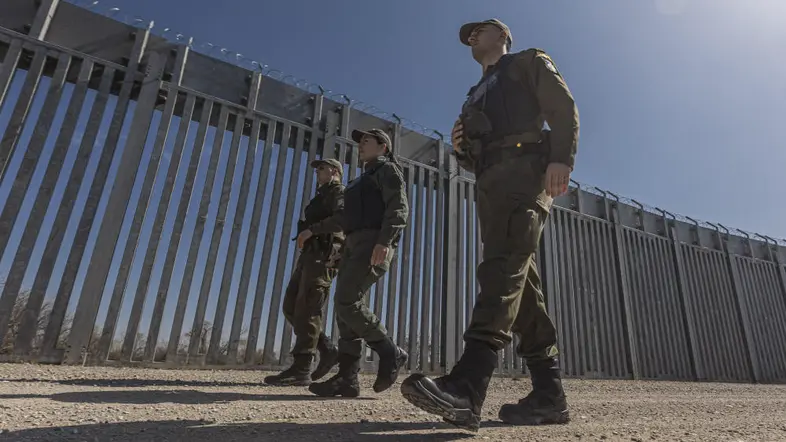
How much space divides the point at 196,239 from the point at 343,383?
2881 millimetres

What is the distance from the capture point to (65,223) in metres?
4.23

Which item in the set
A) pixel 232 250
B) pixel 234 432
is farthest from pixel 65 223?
pixel 234 432

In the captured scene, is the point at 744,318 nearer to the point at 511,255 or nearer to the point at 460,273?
the point at 460,273

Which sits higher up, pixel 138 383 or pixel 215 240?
pixel 215 240

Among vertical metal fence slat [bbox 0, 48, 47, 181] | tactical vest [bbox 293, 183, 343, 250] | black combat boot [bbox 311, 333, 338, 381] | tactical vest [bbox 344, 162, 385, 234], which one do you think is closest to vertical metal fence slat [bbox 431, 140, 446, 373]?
black combat boot [bbox 311, 333, 338, 381]

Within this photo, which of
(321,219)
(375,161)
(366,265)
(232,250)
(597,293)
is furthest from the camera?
A: (597,293)

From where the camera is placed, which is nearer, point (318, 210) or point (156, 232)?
point (318, 210)

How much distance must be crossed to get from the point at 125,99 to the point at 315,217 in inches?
115

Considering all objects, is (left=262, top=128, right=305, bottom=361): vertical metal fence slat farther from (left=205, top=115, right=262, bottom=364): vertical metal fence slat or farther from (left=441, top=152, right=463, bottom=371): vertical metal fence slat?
(left=441, top=152, right=463, bottom=371): vertical metal fence slat

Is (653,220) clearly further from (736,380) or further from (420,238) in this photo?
(420,238)

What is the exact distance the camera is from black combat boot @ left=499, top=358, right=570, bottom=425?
6.07ft

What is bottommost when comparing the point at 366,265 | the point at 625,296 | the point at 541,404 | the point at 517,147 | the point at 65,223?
the point at 541,404

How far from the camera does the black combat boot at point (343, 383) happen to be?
264 centimetres

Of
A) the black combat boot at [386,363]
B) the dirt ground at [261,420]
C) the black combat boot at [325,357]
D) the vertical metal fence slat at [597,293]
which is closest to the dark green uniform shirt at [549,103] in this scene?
the dirt ground at [261,420]
